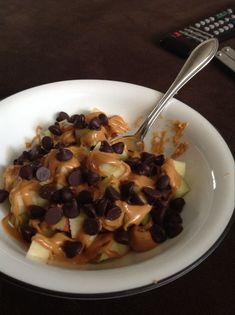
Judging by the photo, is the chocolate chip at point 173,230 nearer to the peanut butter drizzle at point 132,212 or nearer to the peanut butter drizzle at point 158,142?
the peanut butter drizzle at point 132,212

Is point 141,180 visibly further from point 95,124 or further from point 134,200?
point 95,124

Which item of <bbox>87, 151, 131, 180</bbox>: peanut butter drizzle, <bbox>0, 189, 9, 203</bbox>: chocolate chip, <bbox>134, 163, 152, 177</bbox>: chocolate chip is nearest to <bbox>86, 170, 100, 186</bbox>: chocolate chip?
<bbox>87, 151, 131, 180</bbox>: peanut butter drizzle

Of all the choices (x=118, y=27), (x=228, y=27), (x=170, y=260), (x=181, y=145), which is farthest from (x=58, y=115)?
(x=228, y=27)

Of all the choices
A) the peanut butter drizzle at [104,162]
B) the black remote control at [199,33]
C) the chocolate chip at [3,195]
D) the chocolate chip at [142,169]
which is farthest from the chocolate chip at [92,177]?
the black remote control at [199,33]

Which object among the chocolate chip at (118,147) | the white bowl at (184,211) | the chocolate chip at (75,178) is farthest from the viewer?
the chocolate chip at (118,147)

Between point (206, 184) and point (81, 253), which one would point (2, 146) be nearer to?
point (81, 253)

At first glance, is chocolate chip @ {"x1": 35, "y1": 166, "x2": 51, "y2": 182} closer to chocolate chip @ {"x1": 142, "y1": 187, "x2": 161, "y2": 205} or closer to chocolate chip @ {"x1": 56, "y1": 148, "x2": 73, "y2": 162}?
chocolate chip @ {"x1": 56, "y1": 148, "x2": 73, "y2": 162}

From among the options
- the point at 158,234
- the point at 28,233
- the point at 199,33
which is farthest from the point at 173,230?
the point at 199,33
